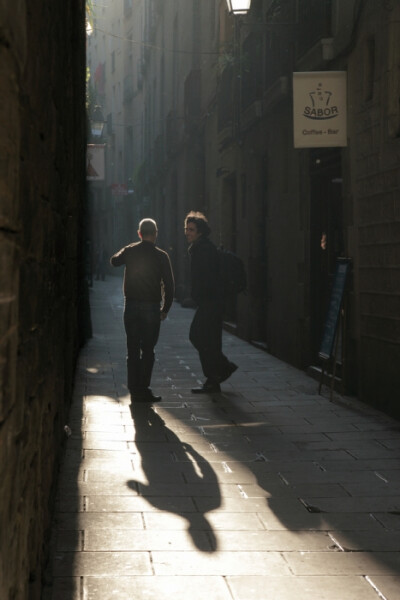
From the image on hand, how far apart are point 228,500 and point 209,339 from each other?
4641mm

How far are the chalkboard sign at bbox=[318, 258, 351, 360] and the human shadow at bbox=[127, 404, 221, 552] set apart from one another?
2.21 meters

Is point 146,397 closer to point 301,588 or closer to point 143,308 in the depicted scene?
Result: point 143,308

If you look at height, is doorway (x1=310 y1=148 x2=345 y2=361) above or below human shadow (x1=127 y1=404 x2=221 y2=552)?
above

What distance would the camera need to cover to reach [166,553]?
472 cm

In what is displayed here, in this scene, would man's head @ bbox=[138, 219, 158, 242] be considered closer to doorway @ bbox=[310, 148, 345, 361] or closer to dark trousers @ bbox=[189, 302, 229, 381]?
dark trousers @ bbox=[189, 302, 229, 381]

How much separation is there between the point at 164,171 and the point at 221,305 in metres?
22.5

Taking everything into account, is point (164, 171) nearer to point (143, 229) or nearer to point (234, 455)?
point (143, 229)

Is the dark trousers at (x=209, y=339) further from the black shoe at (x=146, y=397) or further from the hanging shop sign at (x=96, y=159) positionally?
the hanging shop sign at (x=96, y=159)

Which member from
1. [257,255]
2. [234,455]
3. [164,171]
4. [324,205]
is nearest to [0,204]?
[234,455]

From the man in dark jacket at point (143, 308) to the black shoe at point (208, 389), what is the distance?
2.28ft

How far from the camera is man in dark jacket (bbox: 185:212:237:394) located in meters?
10.4

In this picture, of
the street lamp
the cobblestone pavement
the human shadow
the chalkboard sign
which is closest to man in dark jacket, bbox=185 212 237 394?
the cobblestone pavement

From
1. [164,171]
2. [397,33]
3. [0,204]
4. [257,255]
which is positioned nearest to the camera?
[0,204]

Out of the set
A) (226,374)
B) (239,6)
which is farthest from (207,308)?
(239,6)
